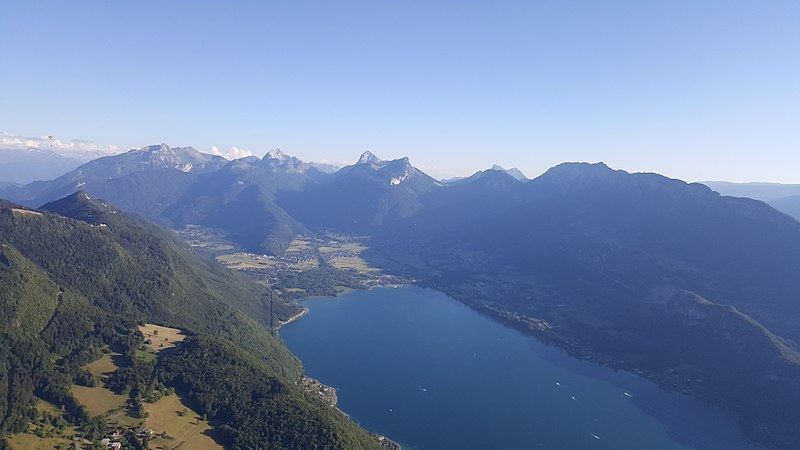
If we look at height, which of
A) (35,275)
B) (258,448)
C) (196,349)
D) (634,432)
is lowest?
(634,432)

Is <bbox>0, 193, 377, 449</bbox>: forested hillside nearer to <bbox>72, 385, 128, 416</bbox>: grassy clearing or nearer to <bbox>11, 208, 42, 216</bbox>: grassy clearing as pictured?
<bbox>11, 208, 42, 216</bbox>: grassy clearing

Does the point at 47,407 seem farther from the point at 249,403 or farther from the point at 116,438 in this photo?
the point at 249,403

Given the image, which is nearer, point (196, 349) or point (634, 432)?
point (196, 349)

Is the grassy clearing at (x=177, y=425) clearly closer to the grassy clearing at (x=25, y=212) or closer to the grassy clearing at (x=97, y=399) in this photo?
the grassy clearing at (x=97, y=399)

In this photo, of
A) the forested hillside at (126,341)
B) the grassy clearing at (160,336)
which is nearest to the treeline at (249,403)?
the forested hillside at (126,341)

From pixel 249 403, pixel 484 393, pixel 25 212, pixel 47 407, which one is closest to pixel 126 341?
pixel 47 407

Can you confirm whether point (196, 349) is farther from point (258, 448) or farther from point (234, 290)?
point (234, 290)

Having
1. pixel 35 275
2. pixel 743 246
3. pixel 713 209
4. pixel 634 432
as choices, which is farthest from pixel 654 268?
pixel 35 275
